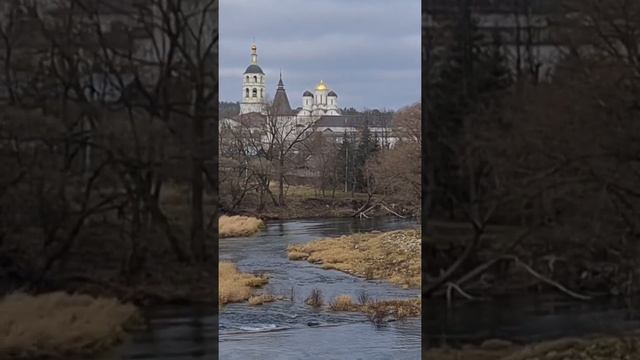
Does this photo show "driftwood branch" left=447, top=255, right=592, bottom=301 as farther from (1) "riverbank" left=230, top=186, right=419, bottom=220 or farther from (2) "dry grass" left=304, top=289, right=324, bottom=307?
(1) "riverbank" left=230, top=186, right=419, bottom=220

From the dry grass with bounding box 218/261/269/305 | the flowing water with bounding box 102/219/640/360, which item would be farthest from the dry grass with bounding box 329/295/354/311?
the dry grass with bounding box 218/261/269/305

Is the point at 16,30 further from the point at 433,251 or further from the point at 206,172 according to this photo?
the point at 433,251

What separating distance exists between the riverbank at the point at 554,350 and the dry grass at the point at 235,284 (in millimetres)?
4821

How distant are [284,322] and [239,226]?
5.70m

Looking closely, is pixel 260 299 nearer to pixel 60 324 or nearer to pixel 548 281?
pixel 60 324

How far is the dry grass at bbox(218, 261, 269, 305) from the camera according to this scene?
8.70 meters

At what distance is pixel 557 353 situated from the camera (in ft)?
12.8

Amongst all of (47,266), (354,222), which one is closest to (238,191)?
(354,222)

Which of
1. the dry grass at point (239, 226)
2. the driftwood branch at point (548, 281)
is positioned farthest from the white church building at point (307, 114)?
the driftwood branch at point (548, 281)

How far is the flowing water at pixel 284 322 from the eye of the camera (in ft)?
12.3

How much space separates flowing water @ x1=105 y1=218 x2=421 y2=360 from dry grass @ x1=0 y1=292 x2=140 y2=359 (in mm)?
125

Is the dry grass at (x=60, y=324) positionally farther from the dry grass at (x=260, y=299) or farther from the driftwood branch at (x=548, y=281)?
the dry grass at (x=260, y=299)

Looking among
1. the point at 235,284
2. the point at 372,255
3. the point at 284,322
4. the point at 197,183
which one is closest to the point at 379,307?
the point at 284,322

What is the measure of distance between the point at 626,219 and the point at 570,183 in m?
0.39
